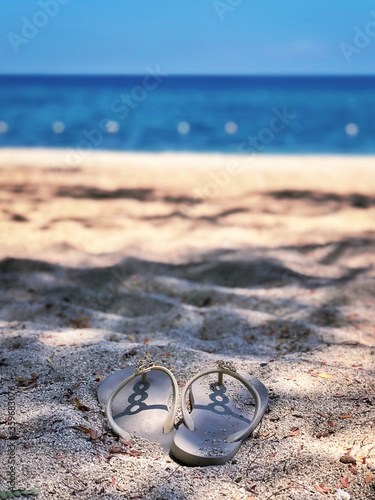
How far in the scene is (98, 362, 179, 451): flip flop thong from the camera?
163 centimetres

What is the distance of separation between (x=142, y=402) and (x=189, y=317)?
A: 43.5 inches

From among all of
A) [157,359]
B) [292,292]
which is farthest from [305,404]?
[292,292]

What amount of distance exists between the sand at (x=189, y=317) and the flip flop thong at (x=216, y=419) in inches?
1.8

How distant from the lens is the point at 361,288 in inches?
138

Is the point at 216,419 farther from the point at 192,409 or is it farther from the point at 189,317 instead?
the point at 189,317

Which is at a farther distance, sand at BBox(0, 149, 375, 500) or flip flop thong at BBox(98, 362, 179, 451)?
Result: flip flop thong at BBox(98, 362, 179, 451)

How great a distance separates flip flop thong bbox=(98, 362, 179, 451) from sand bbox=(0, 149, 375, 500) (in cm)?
6

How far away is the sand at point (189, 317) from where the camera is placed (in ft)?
4.83

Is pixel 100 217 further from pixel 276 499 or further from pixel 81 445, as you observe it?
pixel 276 499

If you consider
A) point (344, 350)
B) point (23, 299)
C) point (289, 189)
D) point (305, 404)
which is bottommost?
point (289, 189)

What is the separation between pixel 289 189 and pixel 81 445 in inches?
214

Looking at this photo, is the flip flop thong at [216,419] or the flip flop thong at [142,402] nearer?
the flip flop thong at [216,419]

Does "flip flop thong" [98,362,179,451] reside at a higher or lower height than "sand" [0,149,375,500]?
higher

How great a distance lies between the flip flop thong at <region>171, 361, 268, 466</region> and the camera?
1.52m
